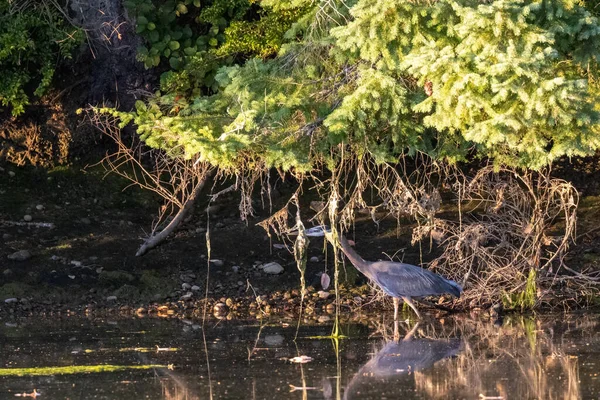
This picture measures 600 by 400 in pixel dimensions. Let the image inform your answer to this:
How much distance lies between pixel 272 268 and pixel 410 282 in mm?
2320

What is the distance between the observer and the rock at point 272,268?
1416 centimetres

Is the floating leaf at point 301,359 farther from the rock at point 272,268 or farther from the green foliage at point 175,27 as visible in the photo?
the green foliage at point 175,27

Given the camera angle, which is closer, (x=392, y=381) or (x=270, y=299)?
(x=392, y=381)

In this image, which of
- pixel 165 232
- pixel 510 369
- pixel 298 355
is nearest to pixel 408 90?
pixel 298 355

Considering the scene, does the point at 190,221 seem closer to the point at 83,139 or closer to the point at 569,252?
the point at 83,139

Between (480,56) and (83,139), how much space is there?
310 inches

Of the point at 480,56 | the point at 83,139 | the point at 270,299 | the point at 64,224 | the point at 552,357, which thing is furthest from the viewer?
the point at 83,139

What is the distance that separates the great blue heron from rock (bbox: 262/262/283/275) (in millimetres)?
1646

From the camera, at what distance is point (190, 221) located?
16.1 meters

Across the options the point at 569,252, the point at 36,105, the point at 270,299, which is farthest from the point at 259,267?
the point at 36,105

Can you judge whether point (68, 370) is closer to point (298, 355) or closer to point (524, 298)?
point (298, 355)

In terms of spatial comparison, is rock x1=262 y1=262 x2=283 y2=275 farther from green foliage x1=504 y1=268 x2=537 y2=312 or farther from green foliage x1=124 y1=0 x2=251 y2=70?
green foliage x1=124 y1=0 x2=251 y2=70

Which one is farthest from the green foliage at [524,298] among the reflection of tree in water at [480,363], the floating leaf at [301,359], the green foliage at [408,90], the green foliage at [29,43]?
the green foliage at [29,43]

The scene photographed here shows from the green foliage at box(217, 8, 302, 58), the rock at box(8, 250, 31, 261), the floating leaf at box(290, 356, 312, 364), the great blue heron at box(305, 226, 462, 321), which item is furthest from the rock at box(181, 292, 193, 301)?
the floating leaf at box(290, 356, 312, 364)
